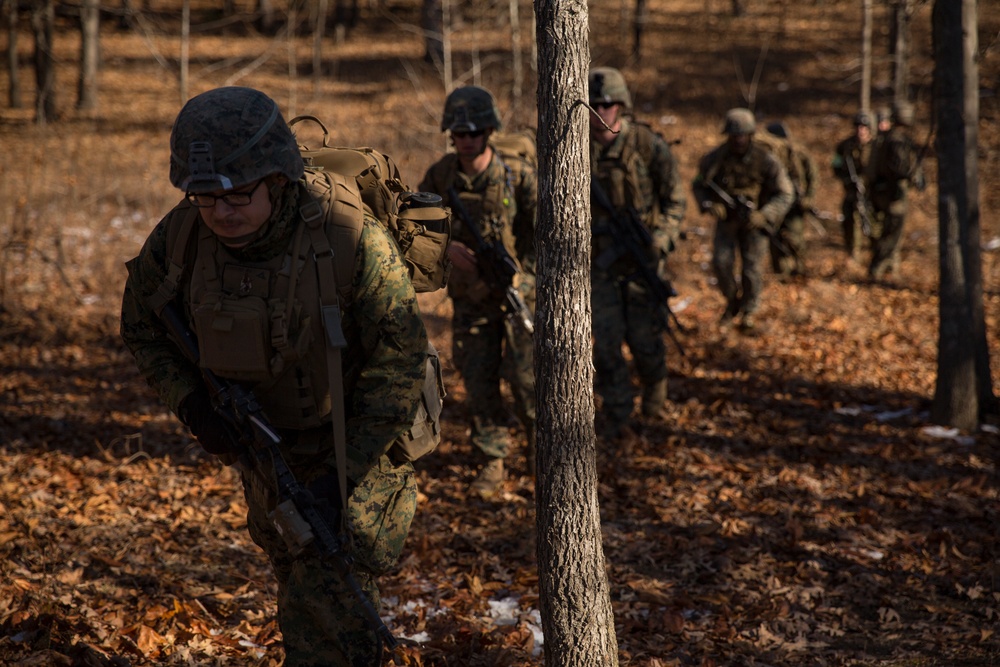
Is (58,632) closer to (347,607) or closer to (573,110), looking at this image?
(347,607)

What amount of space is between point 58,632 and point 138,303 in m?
1.66

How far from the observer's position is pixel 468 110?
17.9 feet

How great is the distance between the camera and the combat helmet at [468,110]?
5434mm

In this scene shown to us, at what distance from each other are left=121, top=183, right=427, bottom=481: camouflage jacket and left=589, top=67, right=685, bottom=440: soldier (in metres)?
3.63

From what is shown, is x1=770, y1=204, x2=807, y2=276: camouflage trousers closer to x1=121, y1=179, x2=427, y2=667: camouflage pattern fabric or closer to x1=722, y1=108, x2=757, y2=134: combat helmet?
x1=722, y1=108, x2=757, y2=134: combat helmet

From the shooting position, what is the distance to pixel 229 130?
9.61 ft

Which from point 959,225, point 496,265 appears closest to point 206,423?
point 496,265

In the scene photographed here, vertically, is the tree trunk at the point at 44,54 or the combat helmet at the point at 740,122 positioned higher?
the tree trunk at the point at 44,54

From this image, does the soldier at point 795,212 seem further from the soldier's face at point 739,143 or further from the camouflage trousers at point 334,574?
the camouflage trousers at point 334,574


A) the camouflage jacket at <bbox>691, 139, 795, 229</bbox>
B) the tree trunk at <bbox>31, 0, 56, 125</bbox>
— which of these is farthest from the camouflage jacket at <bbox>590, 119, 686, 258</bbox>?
the tree trunk at <bbox>31, 0, 56, 125</bbox>

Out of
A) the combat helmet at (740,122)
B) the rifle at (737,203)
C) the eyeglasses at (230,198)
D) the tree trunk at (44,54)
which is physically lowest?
the eyeglasses at (230,198)

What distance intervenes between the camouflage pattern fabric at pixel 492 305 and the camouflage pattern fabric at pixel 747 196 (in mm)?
4516

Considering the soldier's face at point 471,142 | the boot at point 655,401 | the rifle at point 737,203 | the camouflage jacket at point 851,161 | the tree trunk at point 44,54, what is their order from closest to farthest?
1. the soldier's face at point 471,142
2. the boot at point 655,401
3. the rifle at point 737,203
4. the camouflage jacket at point 851,161
5. the tree trunk at point 44,54

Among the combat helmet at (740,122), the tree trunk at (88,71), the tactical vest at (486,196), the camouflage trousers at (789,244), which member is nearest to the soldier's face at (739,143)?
the combat helmet at (740,122)
